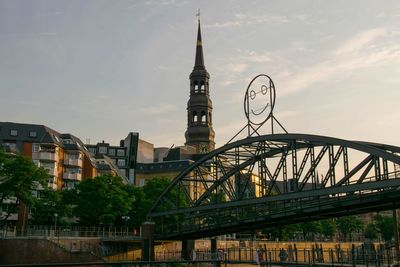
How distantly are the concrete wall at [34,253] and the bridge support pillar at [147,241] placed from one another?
286 inches

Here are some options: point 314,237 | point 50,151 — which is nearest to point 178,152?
point 314,237

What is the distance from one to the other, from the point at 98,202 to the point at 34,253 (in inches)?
720

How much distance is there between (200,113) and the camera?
147 m

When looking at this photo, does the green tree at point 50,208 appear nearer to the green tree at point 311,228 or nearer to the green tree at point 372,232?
the green tree at point 311,228

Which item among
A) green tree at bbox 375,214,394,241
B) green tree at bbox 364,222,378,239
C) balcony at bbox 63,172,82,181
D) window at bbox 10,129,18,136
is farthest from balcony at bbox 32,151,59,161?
green tree at bbox 364,222,378,239

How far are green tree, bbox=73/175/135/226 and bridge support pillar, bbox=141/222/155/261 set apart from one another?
11.9 m

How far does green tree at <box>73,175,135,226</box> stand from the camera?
78.9 meters

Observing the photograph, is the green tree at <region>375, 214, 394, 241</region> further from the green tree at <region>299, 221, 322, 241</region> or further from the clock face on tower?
the clock face on tower

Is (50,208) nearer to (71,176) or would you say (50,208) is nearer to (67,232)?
(67,232)

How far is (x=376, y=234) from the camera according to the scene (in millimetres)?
161750

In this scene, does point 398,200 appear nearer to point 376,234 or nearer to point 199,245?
point 199,245

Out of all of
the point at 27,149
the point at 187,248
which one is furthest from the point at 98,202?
the point at 27,149

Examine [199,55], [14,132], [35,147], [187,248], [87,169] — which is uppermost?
[199,55]

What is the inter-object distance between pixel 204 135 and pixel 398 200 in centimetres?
10645
